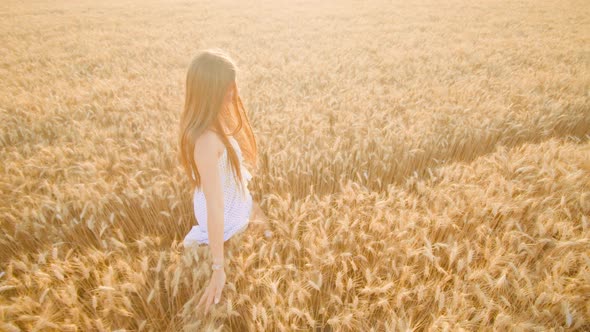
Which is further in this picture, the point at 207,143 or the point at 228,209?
the point at 228,209

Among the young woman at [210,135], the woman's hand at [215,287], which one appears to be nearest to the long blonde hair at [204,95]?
the young woman at [210,135]

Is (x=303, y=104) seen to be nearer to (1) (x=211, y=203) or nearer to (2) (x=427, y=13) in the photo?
(1) (x=211, y=203)

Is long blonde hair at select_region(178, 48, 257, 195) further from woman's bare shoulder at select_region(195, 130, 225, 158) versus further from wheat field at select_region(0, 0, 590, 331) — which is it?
wheat field at select_region(0, 0, 590, 331)

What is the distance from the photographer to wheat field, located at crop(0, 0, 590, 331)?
138 cm

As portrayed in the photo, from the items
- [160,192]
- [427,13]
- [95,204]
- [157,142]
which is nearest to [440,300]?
[160,192]

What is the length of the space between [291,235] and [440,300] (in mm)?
904

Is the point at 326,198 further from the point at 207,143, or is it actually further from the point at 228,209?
the point at 207,143

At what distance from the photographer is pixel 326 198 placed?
6.59 ft

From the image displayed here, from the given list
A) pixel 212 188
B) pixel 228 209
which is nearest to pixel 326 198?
pixel 228 209

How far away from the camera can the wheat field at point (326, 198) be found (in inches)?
54.2

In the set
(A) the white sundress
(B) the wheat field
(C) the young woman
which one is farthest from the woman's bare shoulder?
(B) the wheat field

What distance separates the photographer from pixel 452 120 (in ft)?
10.6

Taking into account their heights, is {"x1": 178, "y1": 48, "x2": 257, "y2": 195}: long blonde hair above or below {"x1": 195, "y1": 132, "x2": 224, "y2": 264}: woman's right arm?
above

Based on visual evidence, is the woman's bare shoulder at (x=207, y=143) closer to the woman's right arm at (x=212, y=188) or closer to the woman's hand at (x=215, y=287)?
the woman's right arm at (x=212, y=188)
